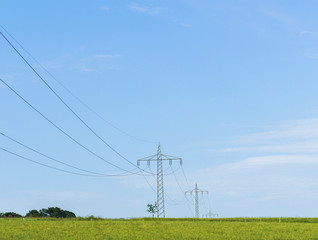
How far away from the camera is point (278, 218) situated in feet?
299

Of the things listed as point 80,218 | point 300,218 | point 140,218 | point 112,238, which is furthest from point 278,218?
point 112,238

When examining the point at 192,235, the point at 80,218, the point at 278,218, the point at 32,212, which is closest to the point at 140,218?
the point at 80,218

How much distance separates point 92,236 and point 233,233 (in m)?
15.3

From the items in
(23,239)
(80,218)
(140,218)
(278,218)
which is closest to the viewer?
(23,239)

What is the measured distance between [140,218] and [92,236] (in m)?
45.5

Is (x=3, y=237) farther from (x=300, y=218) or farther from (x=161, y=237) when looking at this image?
(x=300, y=218)

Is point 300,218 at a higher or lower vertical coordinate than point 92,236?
higher

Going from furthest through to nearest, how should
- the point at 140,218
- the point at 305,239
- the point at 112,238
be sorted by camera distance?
the point at 140,218
the point at 305,239
the point at 112,238

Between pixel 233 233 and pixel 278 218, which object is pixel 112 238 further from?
pixel 278 218

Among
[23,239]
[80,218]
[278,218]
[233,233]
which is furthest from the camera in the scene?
[278,218]

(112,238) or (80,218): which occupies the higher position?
(80,218)

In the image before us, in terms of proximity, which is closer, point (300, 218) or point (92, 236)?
point (92, 236)

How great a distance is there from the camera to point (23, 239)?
121ft

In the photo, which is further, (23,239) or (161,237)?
(161,237)
